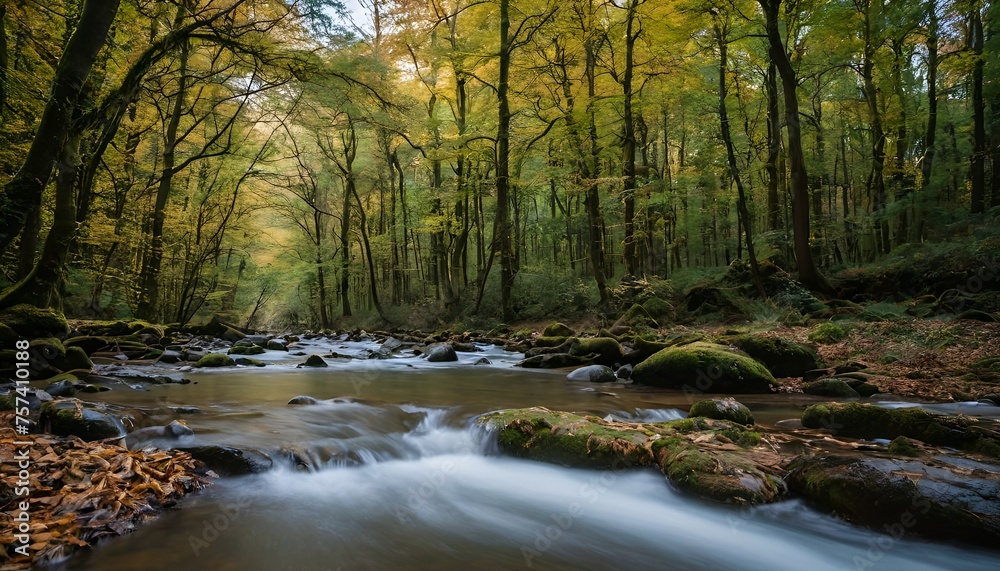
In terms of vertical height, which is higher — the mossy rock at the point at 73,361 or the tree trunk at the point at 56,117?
the tree trunk at the point at 56,117

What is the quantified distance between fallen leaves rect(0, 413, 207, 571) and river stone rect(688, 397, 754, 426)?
172 inches

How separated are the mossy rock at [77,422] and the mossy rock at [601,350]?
7.28 metres

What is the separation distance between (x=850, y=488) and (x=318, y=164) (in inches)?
1129

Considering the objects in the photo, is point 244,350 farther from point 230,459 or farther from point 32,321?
point 230,459

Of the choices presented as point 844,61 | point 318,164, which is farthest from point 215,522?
point 318,164

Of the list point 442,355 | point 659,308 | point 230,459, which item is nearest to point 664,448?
point 230,459

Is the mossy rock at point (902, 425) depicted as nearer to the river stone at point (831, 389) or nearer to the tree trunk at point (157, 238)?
the river stone at point (831, 389)

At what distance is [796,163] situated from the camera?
1198 centimetres

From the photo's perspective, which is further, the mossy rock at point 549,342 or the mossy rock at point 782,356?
the mossy rock at point 549,342

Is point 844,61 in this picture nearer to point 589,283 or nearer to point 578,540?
point 589,283

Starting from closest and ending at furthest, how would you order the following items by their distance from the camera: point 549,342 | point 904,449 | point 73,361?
point 904,449
point 73,361
point 549,342

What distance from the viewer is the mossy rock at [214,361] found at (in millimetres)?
8867

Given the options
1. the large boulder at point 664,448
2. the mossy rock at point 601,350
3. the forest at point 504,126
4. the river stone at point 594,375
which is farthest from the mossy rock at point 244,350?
the large boulder at point 664,448

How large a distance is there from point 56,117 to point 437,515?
535 cm
